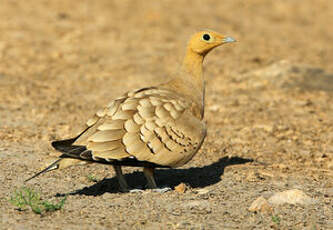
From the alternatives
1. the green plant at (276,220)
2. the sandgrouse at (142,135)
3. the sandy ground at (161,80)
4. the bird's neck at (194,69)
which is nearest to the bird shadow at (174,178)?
the sandy ground at (161,80)

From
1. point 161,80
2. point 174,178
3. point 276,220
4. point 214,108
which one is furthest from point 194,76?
point 161,80

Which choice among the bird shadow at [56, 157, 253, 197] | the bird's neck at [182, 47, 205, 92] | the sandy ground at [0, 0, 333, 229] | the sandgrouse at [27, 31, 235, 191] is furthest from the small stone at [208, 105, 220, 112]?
the sandgrouse at [27, 31, 235, 191]

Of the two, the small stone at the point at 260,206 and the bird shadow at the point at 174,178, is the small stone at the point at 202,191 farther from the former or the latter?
the small stone at the point at 260,206

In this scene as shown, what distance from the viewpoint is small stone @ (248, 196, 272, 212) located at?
19.6 ft

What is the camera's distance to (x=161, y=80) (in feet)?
38.8

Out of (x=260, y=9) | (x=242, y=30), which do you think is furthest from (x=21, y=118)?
(x=260, y=9)

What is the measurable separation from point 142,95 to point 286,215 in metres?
1.92

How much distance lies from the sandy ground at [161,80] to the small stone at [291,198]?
2.7 inches

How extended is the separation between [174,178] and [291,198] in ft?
5.05

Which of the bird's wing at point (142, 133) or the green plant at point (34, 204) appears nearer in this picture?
the green plant at point (34, 204)

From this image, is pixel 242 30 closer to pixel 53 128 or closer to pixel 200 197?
pixel 53 128

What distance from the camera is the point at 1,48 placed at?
13.0 metres

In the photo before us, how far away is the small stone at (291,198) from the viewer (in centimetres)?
629

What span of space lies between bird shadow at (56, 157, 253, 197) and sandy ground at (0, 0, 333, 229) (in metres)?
0.02
